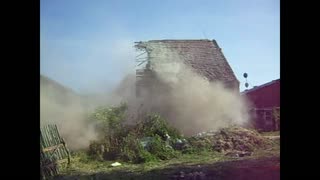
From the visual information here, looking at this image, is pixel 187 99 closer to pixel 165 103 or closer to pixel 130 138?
pixel 165 103

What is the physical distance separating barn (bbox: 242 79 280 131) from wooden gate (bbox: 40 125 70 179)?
1.20 meters

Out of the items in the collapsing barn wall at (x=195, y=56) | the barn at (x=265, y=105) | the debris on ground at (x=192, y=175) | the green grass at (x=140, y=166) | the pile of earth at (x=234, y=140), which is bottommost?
the debris on ground at (x=192, y=175)

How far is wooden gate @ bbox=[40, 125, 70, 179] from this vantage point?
9.54 feet

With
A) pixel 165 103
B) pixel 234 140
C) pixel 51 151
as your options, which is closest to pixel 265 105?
pixel 234 140

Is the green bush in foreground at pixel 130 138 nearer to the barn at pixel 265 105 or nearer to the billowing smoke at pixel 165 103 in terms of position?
the billowing smoke at pixel 165 103

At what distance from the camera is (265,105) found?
2846mm

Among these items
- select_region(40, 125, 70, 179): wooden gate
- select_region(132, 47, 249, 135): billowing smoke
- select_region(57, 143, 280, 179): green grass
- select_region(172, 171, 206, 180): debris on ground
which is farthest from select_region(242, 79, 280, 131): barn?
select_region(40, 125, 70, 179): wooden gate

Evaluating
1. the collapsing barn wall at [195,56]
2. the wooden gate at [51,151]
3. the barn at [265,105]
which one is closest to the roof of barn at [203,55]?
the collapsing barn wall at [195,56]

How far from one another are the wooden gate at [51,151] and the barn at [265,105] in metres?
1.20

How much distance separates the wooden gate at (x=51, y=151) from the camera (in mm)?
2908

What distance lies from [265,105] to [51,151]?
4.52 ft

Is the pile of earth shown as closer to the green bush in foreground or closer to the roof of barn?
the green bush in foreground
